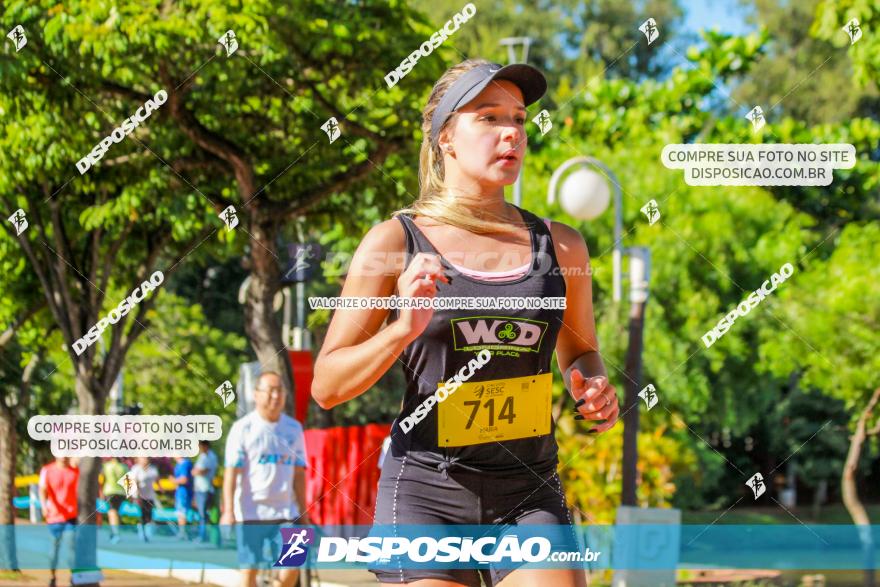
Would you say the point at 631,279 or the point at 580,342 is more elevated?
the point at 631,279

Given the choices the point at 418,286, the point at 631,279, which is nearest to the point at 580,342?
the point at 418,286

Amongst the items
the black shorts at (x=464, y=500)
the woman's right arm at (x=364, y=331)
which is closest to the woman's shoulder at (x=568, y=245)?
the woman's right arm at (x=364, y=331)

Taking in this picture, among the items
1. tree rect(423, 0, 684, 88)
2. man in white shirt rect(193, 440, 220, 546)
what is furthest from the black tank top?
tree rect(423, 0, 684, 88)

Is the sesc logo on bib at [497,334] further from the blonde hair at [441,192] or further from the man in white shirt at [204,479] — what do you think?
the man in white shirt at [204,479]

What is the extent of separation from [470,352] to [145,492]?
15.0m

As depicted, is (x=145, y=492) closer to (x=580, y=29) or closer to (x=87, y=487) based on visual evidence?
(x=87, y=487)

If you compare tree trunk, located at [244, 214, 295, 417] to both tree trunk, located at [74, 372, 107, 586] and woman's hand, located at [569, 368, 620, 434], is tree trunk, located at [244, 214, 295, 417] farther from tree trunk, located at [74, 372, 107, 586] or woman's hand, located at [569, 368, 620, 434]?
woman's hand, located at [569, 368, 620, 434]

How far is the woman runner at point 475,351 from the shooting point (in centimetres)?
297

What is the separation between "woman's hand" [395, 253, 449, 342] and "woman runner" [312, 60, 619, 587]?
104mm

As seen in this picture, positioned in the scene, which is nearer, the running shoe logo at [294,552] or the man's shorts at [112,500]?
the running shoe logo at [294,552]

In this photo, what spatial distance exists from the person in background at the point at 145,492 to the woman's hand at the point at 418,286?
1293 cm

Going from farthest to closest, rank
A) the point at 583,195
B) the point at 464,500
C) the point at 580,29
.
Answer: the point at 580,29 < the point at 583,195 < the point at 464,500

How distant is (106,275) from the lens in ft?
41.3

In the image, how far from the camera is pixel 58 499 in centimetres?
1161
